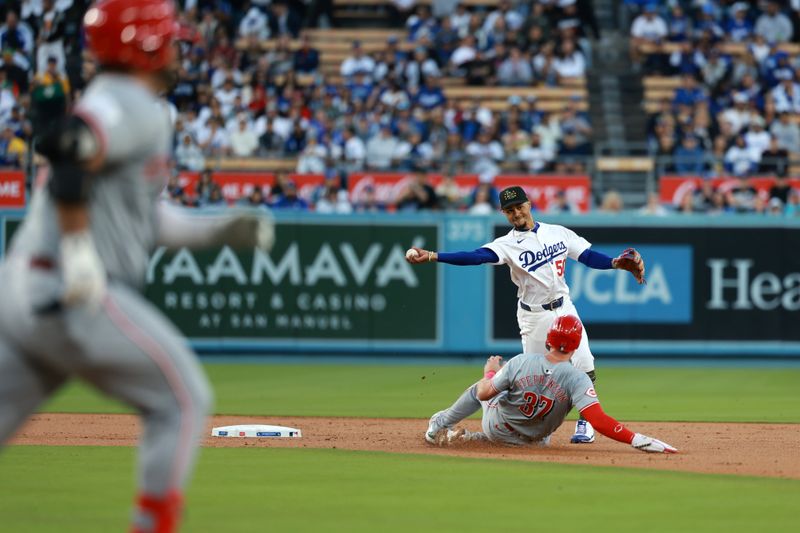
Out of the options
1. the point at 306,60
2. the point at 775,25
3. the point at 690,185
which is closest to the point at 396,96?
the point at 306,60

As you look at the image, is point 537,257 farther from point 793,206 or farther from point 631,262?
point 793,206

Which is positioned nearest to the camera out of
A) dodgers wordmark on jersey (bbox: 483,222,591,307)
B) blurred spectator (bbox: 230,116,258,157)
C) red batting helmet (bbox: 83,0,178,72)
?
red batting helmet (bbox: 83,0,178,72)

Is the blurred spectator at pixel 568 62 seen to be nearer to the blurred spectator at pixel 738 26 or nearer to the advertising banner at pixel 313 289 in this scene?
the blurred spectator at pixel 738 26

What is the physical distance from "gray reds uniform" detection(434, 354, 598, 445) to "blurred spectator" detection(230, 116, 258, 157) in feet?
46.7

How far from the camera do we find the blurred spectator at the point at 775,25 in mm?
27906

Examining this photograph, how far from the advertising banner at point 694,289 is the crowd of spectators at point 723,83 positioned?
1.18 meters

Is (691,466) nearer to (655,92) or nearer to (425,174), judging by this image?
(425,174)

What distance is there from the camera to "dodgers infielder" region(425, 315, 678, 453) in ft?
32.4

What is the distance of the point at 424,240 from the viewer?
66.7 ft

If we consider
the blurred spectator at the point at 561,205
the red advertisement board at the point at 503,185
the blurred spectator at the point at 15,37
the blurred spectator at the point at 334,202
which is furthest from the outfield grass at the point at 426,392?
the blurred spectator at the point at 15,37

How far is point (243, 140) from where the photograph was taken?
79.5ft

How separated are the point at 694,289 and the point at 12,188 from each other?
418 inches

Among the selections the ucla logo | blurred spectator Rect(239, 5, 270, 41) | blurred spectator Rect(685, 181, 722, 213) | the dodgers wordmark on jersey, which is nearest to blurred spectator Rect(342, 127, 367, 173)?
blurred spectator Rect(239, 5, 270, 41)

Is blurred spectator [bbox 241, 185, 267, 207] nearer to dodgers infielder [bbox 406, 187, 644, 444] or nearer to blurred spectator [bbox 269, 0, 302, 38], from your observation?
blurred spectator [bbox 269, 0, 302, 38]
